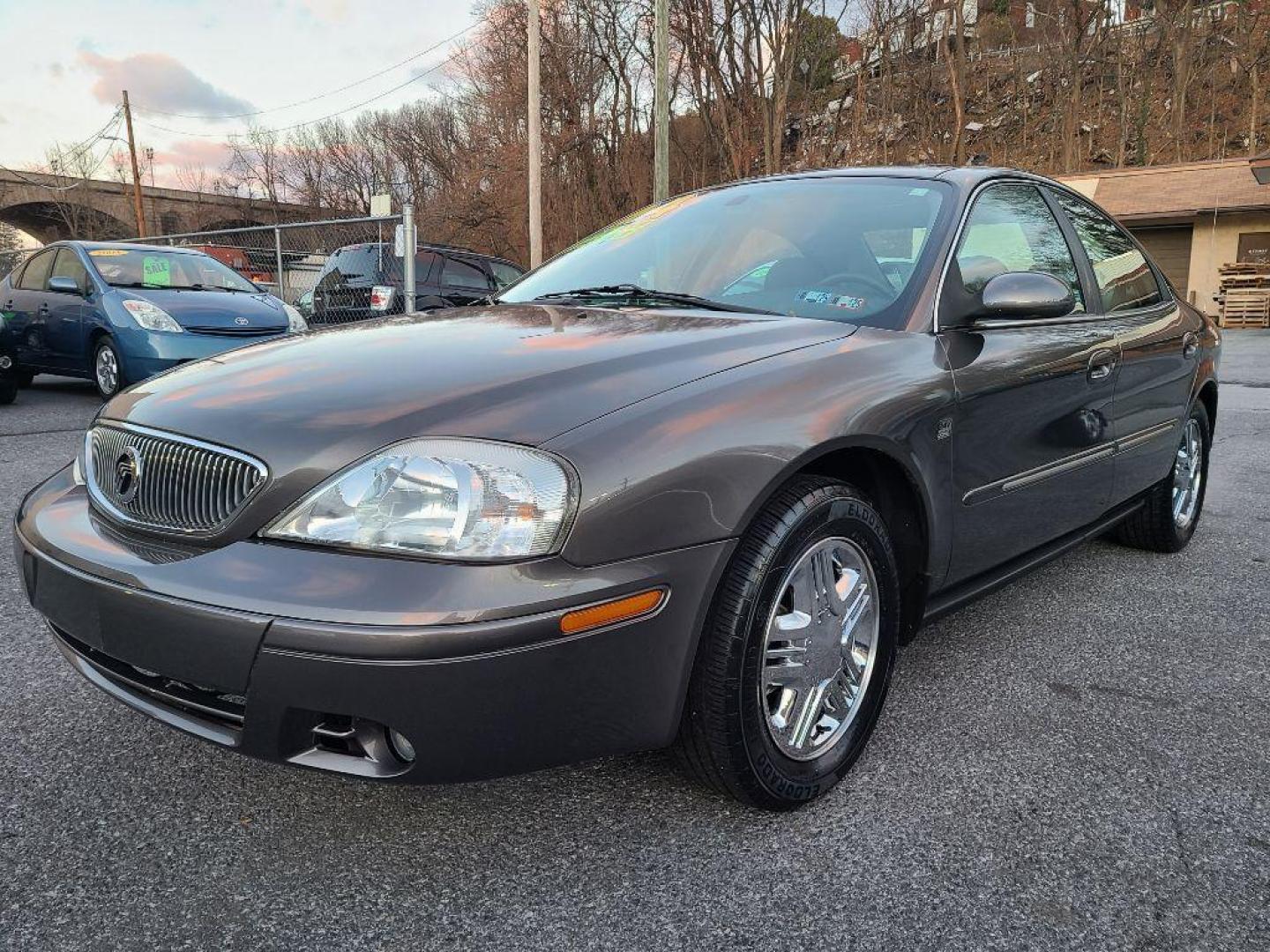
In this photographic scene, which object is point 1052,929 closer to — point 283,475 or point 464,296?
point 283,475

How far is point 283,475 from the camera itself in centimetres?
165

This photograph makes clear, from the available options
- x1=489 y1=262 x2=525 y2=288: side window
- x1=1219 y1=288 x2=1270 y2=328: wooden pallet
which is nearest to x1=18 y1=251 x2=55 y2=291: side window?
x1=489 y1=262 x2=525 y2=288: side window

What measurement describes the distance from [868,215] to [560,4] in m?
29.9

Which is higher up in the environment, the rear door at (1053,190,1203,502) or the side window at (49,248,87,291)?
the side window at (49,248,87,291)

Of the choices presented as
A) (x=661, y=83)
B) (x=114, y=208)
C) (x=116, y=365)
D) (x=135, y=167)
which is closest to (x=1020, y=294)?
(x=116, y=365)

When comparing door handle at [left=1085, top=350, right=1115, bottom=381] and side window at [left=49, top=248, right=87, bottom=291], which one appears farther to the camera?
side window at [left=49, top=248, right=87, bottom=291]

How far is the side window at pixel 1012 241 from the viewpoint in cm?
263

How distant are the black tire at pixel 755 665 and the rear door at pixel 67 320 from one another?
796 cm

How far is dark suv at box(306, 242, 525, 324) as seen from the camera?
986 centimetres

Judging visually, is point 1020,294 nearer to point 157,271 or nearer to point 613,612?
point 613,612

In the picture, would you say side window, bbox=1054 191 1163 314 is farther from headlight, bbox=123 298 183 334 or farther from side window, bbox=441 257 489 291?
side window, bbox=441 257 489 291

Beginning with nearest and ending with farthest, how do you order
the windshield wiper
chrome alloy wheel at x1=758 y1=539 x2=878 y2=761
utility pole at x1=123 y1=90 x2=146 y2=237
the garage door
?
chrome alloy wheel at x1=758 y1=539 x2=878 y2=761
the windshield wiper
the garage door
utility pole at x1=123 y1=90 x2=146 y2=237

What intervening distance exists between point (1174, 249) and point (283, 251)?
23110 millimetres

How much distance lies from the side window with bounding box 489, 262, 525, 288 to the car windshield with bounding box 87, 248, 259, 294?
3.78 metres
